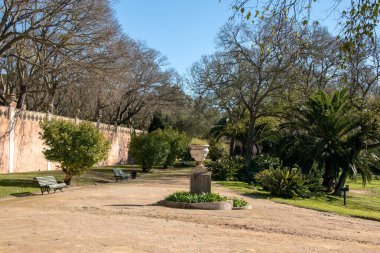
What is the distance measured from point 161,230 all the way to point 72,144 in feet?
40.7

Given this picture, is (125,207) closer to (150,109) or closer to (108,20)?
(108,20)

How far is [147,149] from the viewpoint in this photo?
33969 millimetres

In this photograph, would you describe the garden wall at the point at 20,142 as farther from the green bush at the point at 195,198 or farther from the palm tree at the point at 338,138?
the palm tree at the point at 338,138

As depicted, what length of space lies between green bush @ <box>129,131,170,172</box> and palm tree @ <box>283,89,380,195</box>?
1159 centimetres

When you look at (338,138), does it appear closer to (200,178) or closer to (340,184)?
(340,184)

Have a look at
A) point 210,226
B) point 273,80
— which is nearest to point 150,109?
point 273,80

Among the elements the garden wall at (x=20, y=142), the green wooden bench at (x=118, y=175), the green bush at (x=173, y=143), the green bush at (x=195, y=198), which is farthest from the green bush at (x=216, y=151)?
the green bush at (x=195, y=198)

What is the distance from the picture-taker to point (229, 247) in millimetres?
7922

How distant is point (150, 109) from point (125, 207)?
3931 cm

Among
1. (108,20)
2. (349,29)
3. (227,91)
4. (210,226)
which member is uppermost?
(108,20)

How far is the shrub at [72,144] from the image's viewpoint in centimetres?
2062

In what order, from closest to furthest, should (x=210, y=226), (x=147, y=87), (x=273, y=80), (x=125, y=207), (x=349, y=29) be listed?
(x=349, y=29) < (x=210, y=226) < (x=125, y=207) < (x=273, y=80) < (x=147, y=87)

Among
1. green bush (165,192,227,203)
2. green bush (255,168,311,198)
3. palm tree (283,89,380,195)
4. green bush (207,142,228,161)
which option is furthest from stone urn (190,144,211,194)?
green bush (207,142,228,161)

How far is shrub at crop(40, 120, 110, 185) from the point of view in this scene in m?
20.6
